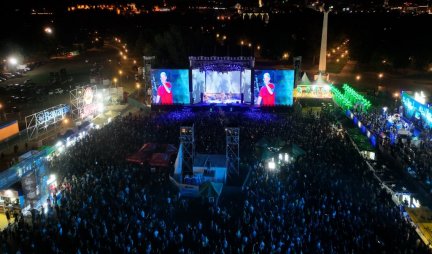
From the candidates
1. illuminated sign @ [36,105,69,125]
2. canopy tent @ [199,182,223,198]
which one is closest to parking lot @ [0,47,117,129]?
illuminated sign @ [36,105,69,125]

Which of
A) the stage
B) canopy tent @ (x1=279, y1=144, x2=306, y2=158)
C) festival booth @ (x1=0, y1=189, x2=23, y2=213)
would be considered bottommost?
festival booth @ (x1=0, y1=189, x2=23, y2=213)

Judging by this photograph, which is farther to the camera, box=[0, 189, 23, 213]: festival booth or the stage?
the stage

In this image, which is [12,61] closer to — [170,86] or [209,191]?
[170,86]

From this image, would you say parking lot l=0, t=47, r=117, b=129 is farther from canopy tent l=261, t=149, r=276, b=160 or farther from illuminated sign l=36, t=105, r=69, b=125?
canopy tent l=261, t=149, r=276, b=160

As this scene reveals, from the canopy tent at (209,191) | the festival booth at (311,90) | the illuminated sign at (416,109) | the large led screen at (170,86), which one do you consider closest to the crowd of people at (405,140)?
the illuminated sign at (416,109)

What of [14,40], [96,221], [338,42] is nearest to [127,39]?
[14,40]

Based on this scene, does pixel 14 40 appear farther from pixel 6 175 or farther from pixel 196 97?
pixel 6 175

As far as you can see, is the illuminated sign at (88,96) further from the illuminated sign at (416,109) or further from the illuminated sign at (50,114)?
the illuminated sign at (416,109)
